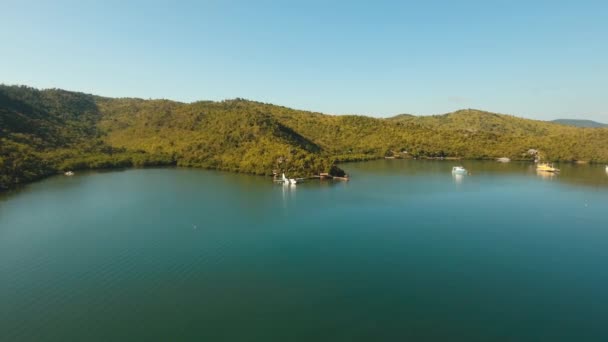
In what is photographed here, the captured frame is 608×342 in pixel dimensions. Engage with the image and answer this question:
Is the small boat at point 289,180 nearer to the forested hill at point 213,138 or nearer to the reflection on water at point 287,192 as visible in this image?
the reflection on water at point 287,192

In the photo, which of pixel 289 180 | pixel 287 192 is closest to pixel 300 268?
pixel 287 192

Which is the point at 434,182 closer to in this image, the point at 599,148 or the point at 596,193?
the point at 596,193

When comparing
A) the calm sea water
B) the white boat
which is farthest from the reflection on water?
the calm sea water

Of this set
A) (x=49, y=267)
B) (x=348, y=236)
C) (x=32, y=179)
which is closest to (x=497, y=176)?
(x=348, y=236)

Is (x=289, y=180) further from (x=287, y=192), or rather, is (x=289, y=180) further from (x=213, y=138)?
(x=213, y=138)

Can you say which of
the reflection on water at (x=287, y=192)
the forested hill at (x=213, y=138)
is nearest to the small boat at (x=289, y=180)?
the reflection on water at (x=287, y=192)

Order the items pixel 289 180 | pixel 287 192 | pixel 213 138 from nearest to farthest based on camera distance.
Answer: pixel 287 192 < pixel 289 180 < pixel 213 138
